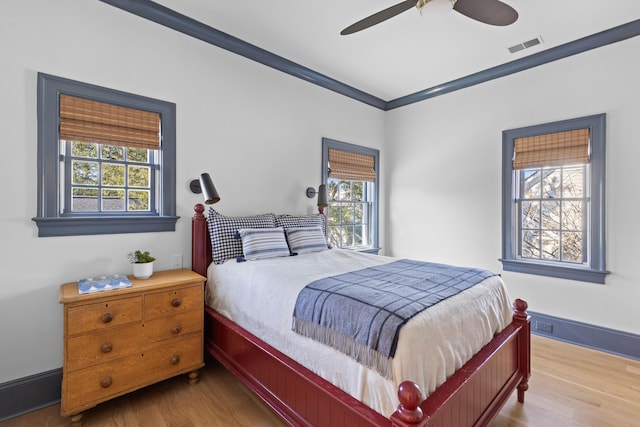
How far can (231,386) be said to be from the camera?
2324 mm

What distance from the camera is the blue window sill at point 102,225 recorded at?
2.12 metres

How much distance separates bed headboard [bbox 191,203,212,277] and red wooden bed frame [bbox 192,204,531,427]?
0.39 meters

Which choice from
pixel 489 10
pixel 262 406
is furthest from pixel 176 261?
pixel 489 10

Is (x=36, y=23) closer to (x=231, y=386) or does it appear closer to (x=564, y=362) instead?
(x=231, y=386)

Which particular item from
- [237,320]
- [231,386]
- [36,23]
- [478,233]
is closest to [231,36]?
[36,23]

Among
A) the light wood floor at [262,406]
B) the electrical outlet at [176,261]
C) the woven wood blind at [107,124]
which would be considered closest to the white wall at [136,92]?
the electrical outlet at [176,261]

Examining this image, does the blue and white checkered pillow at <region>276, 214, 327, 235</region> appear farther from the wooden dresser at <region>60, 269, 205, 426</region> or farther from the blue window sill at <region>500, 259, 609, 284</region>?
the blue window sill at <region>500, 259, 609, 284</region>

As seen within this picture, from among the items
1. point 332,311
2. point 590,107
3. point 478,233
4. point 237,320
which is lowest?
point 237,320

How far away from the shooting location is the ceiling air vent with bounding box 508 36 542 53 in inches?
118

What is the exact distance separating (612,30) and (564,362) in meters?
3.01

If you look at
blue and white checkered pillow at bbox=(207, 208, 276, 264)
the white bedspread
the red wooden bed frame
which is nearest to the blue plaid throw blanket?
the white bedspread

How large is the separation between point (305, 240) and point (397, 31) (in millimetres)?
2138

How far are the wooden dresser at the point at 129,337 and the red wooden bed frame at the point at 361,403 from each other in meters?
0.26

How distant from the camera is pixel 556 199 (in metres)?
3.29
